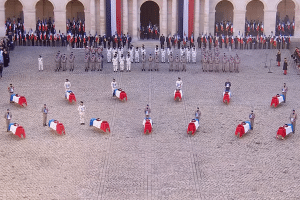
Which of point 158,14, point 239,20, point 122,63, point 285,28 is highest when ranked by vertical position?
point 158,14

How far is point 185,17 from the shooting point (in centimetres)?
5138

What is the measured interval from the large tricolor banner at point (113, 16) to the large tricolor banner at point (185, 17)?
5.75 meters

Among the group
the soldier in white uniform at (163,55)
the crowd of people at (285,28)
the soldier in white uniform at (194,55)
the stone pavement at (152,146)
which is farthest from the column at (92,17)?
the crowd of people at (285,28)

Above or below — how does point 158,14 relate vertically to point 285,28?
above

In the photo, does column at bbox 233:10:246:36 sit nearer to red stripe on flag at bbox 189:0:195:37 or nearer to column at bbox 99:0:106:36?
red stripe on flag at bbox 189:0:195:37

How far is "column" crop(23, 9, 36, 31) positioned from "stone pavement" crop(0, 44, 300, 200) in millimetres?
16860

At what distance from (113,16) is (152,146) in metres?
28.3

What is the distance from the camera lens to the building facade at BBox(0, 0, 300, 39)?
51.3 m

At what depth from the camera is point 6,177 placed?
2119cm

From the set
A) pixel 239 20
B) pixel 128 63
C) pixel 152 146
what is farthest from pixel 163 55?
pixel 152 146

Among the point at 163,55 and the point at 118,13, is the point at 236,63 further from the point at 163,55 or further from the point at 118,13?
the point at 118,13

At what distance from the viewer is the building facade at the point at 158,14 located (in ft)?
168

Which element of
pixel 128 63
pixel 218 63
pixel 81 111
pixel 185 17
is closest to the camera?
pixel 81 111

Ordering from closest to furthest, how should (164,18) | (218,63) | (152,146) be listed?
(152,146) → (218,63) → (164,18)
